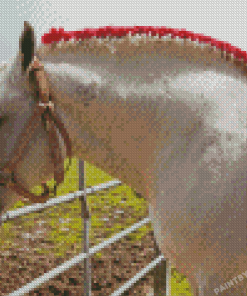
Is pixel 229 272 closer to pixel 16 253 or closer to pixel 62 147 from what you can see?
pixel 62 147

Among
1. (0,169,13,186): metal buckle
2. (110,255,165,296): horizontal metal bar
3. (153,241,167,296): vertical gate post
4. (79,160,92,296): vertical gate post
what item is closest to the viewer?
(0,169,13,186): metal buckle

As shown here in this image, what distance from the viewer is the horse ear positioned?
805 mm

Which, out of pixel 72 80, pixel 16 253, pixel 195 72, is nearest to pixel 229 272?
pixel 195 72

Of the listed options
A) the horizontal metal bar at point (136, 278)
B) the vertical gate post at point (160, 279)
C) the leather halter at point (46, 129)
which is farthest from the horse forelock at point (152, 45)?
Answer: the vertical gate post at point (160, 279)

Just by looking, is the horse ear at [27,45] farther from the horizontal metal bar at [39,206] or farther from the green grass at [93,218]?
the green grass at [93,218]

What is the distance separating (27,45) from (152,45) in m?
0.38

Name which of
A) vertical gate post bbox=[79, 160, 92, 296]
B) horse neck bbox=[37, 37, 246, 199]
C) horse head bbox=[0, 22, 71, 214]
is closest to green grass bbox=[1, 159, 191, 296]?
vertical gate post bbox=[79, 160, 92, 296]

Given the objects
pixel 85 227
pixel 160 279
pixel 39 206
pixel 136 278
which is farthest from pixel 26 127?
pixel 160 279

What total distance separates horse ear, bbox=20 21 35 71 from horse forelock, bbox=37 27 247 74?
7 centimetres

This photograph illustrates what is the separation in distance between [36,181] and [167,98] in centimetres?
53

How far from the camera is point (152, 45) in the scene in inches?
35.6

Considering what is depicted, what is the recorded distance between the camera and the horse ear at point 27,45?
81 centimetres

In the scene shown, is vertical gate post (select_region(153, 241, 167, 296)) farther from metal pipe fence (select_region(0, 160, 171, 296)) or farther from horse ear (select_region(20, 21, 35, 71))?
horse ear (select_region(20, 21, 35, 71))

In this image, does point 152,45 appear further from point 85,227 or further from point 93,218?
point 93,218
